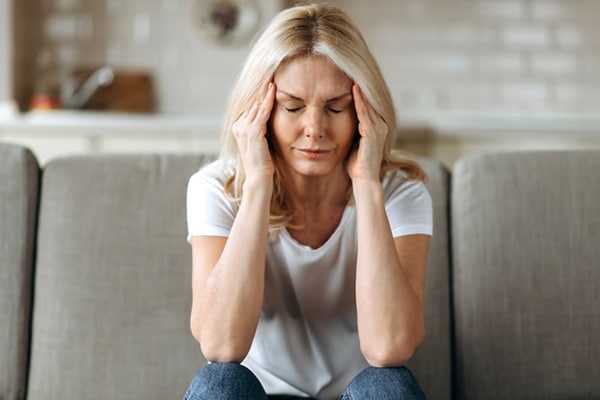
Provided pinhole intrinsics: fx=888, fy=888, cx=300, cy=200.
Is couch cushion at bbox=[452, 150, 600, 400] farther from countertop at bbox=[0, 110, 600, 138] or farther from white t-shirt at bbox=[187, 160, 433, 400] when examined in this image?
countertop at bbox=[0, 110, 600, 138]

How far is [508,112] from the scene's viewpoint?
4.54 meters

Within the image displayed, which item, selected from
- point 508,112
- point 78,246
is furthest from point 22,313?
point 508,112

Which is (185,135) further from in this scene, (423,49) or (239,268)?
(239,268)

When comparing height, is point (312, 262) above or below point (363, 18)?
below

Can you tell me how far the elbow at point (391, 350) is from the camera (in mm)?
1681

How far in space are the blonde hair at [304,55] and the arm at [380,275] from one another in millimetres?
43

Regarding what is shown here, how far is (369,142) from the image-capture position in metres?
1.81

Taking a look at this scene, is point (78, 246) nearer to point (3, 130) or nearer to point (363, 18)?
point (3, 130)

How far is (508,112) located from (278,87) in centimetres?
299

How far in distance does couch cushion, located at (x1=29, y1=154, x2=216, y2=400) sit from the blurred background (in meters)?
2.32

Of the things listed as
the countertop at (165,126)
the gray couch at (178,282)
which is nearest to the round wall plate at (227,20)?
the countertop at (165,126)

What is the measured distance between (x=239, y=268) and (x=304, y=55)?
0.44m

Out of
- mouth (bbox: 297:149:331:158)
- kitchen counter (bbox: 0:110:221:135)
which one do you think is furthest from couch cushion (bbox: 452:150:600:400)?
kitchen counter (bbox: 0:110:221:135)

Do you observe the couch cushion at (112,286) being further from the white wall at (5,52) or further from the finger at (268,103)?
the white wall at (5,52)
